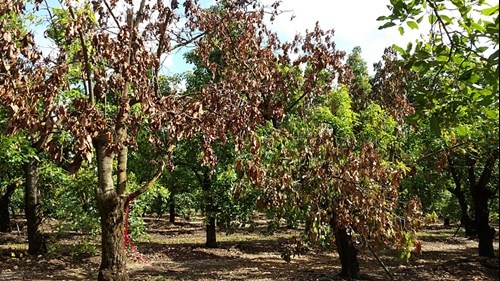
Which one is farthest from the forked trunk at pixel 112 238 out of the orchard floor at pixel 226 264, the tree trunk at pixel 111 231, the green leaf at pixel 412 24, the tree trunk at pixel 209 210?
the tree trunk at pixel 209 210

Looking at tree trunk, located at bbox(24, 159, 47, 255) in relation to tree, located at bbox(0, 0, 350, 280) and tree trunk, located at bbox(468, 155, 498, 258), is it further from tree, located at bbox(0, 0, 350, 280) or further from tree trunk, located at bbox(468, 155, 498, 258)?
tree trunk, located at bbox(468, 155, 498, 258)

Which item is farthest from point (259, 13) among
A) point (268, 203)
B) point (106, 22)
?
point (268, 203)

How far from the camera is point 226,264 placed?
1786 cm

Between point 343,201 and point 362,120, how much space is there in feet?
23.8

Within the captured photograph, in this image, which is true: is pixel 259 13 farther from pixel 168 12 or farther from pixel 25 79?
pixel 25 79

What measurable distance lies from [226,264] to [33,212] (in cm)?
778

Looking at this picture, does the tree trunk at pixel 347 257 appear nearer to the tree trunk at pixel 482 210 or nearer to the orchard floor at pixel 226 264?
the orchard floor at pixel 226 264

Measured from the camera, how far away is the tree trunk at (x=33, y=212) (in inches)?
694

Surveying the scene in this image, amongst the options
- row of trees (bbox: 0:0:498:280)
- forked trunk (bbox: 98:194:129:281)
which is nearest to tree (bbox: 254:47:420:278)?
row of trees (bbox: 0:0:498:280)

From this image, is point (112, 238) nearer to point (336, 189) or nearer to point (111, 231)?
point (111, 231)

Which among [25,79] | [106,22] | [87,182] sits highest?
[106,22]

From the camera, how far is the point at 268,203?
30.8 ft

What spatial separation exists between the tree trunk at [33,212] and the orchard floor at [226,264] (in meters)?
0.46

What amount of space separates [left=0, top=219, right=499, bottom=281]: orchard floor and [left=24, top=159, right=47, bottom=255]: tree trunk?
1.52 ft
